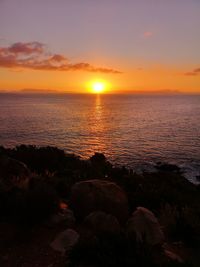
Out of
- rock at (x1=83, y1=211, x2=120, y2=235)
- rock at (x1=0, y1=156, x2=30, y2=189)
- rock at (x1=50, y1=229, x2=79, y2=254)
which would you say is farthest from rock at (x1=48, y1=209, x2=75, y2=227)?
rock at (x1=0, y1=156, x2=30, y2=189)

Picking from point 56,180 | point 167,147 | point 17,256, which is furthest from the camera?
point 167,147

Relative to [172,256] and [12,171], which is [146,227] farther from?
[12,171]

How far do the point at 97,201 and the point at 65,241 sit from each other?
2106 millimetres

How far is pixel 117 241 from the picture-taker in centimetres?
602

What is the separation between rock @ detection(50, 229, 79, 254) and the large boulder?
4.84ft

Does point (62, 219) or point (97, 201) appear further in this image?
point (97, 201)

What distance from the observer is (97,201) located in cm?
901

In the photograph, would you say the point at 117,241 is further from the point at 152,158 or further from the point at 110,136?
the point at 110,136

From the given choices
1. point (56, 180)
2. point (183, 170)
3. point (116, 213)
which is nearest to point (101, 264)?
point (116, 213)

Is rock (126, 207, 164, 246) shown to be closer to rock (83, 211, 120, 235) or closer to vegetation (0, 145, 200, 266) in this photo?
rock (83, 211, 120, 235)

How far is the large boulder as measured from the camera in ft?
29.3

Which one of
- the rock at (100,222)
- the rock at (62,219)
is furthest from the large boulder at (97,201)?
the rock at (100,222)

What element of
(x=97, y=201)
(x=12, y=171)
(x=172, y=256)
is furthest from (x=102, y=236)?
(x=12, y=171)

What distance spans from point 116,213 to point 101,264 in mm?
3441
